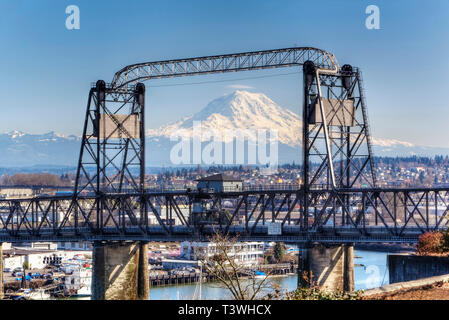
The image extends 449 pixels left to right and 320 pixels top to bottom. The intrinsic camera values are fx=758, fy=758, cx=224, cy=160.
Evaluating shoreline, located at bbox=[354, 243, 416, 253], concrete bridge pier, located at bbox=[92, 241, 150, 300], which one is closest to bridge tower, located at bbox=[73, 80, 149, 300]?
concrete bridge pier, located at bbox=[92, 241, 150, 300]

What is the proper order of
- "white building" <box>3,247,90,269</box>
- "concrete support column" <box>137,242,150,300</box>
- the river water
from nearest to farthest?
"concrete support column" <box>137,242,150,300</box> < the river water < "white building" <box>3,247,90,269</box>

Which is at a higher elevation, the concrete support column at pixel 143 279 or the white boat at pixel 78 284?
the concrete support column at pixel 143 279

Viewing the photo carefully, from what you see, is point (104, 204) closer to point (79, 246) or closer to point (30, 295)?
point (30, 295)

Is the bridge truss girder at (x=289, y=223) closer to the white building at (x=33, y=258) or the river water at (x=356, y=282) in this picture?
the river water at (x=356, y=282)

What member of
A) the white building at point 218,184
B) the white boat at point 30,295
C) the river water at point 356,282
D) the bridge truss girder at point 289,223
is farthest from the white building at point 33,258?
the white building at point 218,184

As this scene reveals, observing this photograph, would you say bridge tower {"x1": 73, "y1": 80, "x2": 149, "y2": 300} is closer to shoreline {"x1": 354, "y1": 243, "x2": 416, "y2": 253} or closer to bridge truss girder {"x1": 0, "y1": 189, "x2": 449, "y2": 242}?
bridge truss girder {"x1": 0, "y1": 189, "x2": 449, "y2": 242}

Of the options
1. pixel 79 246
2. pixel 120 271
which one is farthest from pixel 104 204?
pixel 79 246
